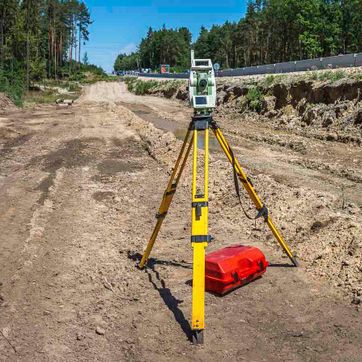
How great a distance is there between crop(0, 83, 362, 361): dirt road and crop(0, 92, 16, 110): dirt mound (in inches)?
876

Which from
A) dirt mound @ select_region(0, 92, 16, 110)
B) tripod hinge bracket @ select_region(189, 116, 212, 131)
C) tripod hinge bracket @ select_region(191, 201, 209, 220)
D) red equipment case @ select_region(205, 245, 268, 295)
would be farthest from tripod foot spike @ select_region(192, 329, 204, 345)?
dirt mound @ select_region(0, 92, 16, 110)

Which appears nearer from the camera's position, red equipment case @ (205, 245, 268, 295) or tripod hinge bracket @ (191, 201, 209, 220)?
tripod hinge bracket @ (191, 201, 209, 220)

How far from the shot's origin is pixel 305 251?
6.66 metres

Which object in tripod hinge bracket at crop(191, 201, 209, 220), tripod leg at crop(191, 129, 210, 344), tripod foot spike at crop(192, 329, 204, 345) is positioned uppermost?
tripod hinge bracket at crop(191, 201, 209, 220)

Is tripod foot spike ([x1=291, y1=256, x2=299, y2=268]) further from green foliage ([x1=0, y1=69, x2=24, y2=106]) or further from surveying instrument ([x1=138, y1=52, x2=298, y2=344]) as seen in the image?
green foliage ([x1=0, y1=69, x2=24, y2=106])

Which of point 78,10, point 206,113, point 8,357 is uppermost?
point 78,10

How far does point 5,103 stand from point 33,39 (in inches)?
936

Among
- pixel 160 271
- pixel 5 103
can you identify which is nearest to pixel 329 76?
pixel 160 271

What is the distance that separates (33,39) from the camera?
179 feet

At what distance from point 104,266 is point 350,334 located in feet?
11.5

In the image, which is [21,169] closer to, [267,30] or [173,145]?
[173,145]

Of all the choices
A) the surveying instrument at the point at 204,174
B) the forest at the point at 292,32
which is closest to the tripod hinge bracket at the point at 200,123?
the surveying instrument at the point at 204,174

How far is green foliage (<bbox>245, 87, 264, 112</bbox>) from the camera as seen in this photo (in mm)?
26616

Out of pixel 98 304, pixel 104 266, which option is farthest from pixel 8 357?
pixel 104 266
